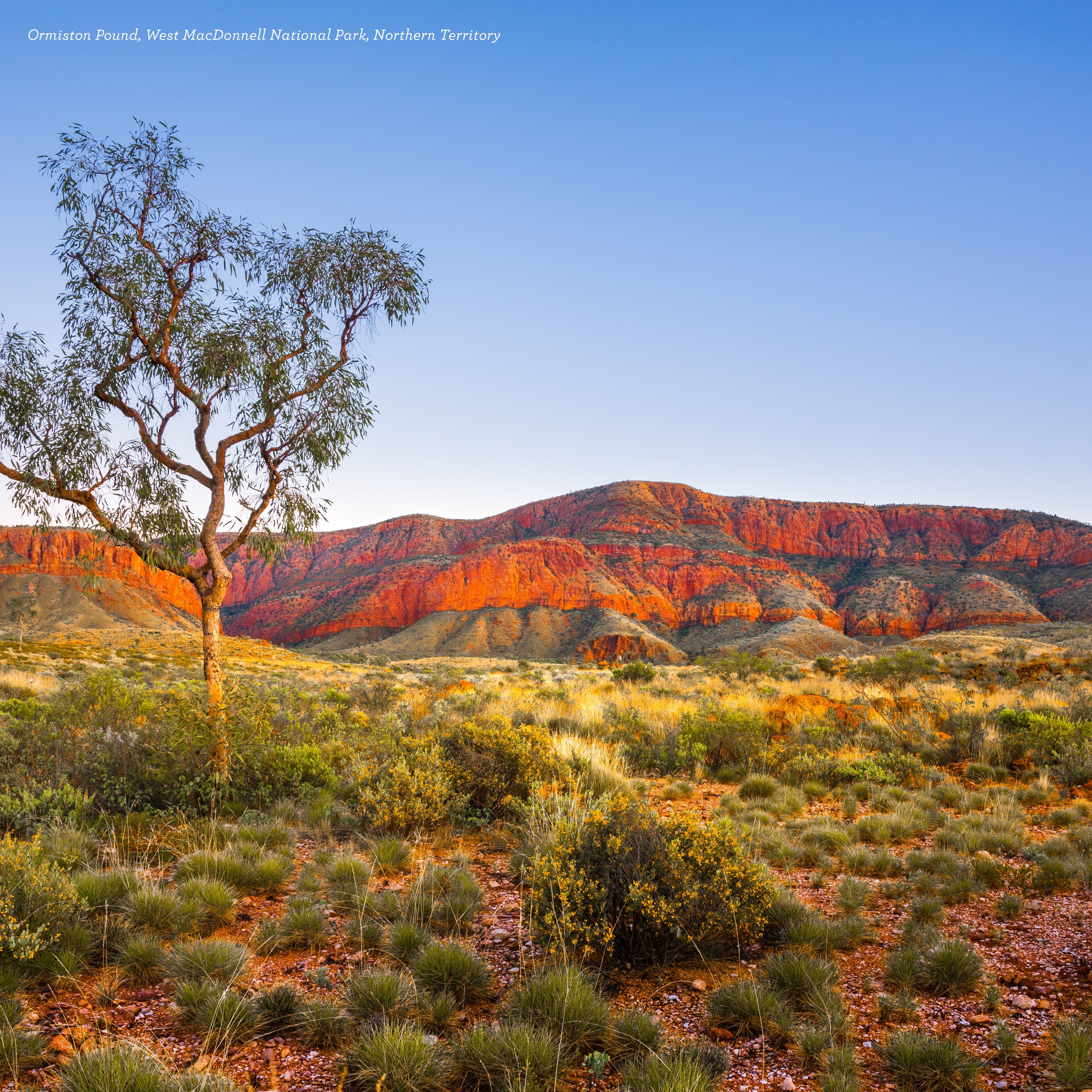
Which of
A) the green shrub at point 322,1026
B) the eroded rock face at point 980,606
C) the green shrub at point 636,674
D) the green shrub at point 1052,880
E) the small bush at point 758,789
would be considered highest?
the eroded rock face at point 980,606

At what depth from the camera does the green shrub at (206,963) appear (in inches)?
136

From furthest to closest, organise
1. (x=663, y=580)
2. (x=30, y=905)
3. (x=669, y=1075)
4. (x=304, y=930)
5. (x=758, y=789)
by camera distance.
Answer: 1. (x=663, y=580)
2. (x=758, y=789)
3. (x=304, y=930)
4. (x=30, y=905)
5. (x=669, y=1075)

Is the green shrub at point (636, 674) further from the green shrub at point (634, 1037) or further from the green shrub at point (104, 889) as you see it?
the green shrub at point (634, 1037)

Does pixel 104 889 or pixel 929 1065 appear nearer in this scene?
pixel 929 1065

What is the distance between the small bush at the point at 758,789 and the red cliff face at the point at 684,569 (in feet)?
231

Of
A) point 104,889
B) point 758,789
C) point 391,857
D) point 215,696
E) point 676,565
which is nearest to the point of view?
point 104,889

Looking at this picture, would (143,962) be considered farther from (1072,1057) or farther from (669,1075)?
(1072,1057)

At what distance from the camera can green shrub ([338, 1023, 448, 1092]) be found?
8.65ft

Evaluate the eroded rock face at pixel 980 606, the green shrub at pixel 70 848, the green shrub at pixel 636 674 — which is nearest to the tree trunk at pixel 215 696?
the green shrub at pixel 70 848

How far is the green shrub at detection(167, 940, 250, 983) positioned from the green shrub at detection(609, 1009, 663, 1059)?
2.15m

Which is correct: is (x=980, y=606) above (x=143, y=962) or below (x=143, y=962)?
above

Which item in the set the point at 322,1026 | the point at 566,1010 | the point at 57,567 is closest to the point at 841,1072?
the point at 566,1010

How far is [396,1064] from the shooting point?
267 centimetres

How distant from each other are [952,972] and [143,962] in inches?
188
